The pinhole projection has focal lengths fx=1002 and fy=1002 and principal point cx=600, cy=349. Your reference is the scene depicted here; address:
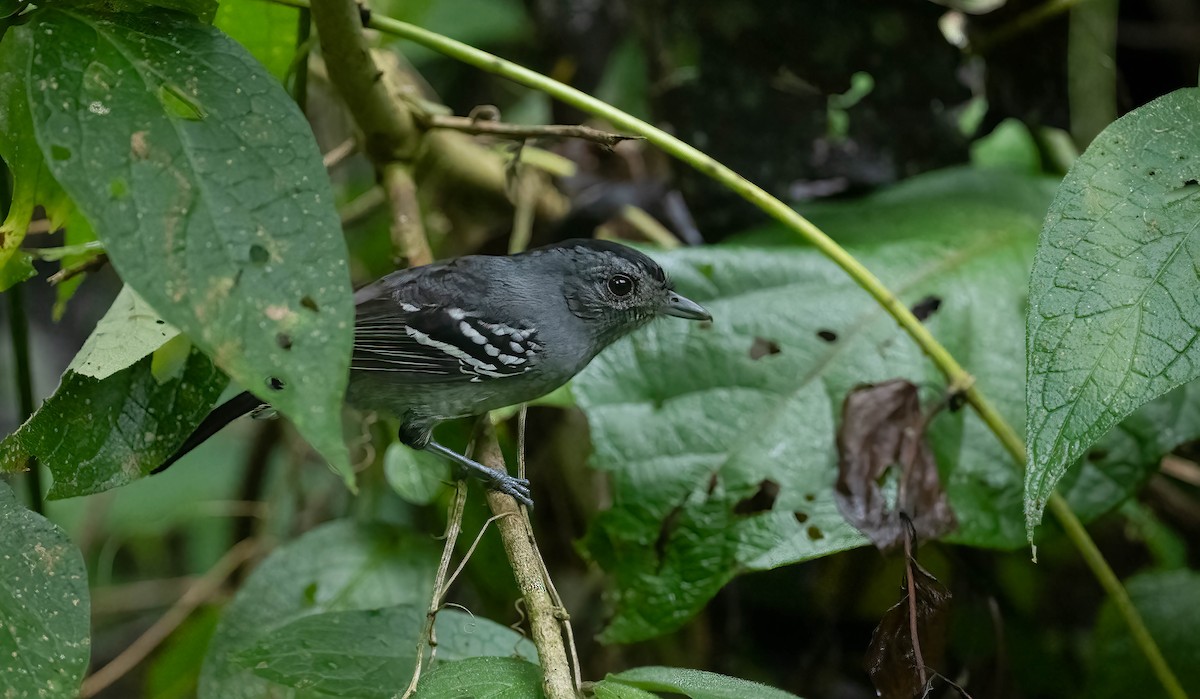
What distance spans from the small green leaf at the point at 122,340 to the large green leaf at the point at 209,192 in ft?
1.68

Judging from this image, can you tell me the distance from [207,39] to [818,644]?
2248 mm

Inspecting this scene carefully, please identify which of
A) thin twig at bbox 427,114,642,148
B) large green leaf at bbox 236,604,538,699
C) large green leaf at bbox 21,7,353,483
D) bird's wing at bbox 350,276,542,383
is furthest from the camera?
bird's wing at bbox 350,276,542,383

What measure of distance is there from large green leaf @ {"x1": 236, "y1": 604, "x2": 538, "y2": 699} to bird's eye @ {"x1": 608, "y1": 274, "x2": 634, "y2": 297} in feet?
2.63

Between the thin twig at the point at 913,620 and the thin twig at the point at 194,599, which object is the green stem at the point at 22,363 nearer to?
the thin twig at the point at 194,599

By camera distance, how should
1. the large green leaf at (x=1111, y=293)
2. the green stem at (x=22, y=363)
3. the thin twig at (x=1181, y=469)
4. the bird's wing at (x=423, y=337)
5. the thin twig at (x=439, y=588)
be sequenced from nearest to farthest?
1. the large green leaf at (x=1111, y=293)
2. the thin twig at (x=439, y=588)
3. the green stem at (x=22, y=363)
4. the bird's wing at (x=423, y=337)
5. the thin twig at (x=1181, y=469)

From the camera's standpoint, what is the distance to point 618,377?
233cm

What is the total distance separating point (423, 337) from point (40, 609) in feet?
3.24

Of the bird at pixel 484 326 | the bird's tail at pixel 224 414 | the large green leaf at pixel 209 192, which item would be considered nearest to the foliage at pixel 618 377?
the large green leaf at pixel 209 192

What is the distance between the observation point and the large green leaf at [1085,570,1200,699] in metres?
2.33

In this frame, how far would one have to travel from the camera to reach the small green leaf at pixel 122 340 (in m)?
1.67

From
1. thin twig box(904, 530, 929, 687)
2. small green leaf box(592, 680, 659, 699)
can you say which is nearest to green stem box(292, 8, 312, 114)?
small green leaf box(592, 680, 659, 699)

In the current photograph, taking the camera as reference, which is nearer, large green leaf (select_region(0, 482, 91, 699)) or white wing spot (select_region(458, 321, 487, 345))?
large green leaf (select_region(0, 482, 91, 699))

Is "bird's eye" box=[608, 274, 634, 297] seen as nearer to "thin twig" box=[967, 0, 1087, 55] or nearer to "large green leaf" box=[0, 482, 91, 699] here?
"large green leaf" box=[0, 482, 91, 699]

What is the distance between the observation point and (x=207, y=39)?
1.34m
